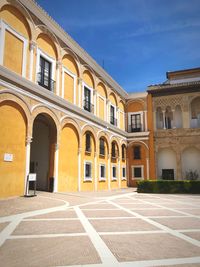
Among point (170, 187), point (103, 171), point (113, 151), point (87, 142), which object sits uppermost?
point (87, 142)

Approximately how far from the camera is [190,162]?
27.4 metres

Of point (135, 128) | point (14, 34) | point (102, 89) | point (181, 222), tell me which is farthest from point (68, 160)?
point (135, 128)

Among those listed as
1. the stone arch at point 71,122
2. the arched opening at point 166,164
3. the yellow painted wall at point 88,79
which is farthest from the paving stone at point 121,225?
the arched opening at point 166,164

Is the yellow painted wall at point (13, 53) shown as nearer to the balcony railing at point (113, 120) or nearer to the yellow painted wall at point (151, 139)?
the balcony railing at point (113, 120)

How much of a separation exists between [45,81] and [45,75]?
0.44 meters

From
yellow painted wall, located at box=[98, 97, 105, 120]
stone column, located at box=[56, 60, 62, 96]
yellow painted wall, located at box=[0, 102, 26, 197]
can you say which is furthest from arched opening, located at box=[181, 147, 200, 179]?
yellow painted wall, located at box=[0, 102, 26, 197]

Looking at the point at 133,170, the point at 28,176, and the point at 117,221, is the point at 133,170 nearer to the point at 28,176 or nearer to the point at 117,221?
the point at 28,176

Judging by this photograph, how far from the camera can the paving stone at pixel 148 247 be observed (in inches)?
176

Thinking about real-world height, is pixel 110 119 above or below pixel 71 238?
above

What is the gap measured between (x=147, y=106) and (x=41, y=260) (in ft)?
89.5

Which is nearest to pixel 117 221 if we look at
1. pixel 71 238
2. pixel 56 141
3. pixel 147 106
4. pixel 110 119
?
pixel 71 238

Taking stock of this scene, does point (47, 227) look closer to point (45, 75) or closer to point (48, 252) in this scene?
point (48, 252)

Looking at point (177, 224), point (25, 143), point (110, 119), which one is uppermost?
point (110, 119)

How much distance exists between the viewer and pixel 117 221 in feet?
24.9
